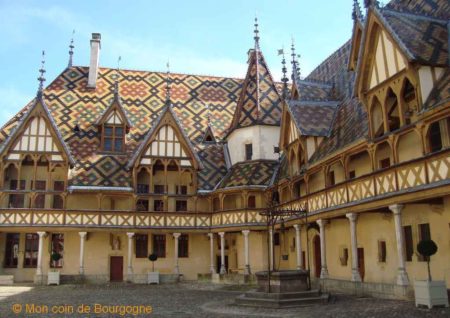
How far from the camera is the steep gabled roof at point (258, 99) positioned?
94.1 feet

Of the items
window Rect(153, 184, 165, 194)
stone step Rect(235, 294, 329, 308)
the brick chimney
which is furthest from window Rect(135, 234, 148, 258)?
stone step Rect(235, 294, 329, 308)

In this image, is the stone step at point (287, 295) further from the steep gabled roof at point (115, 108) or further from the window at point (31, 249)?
the steep gabled roof at point (115, 108)

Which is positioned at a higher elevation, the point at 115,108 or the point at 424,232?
the point at 115,108

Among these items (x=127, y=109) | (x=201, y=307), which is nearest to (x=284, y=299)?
(x=201, y=307)

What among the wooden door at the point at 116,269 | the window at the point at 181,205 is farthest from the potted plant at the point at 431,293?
the wooden door at the point at 116,269

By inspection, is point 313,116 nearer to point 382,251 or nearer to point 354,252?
point 382,251

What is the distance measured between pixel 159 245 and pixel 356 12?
54.6ft

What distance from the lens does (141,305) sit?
15.0m

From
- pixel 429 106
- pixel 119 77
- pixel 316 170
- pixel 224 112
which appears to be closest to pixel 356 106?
pixel 316 170

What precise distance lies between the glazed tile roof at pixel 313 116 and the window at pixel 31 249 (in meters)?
16.1

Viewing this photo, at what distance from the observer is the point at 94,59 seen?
33594 mm

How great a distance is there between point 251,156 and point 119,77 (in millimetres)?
12369

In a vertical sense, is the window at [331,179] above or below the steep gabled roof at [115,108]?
below

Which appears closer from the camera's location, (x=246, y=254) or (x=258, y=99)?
(x=246, y=254)
